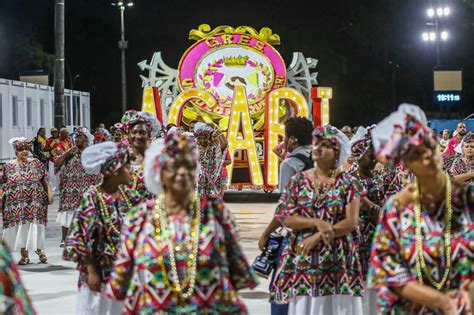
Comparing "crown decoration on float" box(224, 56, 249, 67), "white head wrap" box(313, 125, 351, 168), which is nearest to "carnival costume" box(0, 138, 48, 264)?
"white head wrap" box(313, 125, 351, 168)

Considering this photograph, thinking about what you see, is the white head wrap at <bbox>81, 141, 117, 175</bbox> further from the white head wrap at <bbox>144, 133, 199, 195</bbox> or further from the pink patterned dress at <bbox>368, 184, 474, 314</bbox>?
the pink patterned dress at <bbox>368, 184, 474, 314</bbox>

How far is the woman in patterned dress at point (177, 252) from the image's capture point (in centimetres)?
499

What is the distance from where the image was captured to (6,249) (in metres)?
4.20

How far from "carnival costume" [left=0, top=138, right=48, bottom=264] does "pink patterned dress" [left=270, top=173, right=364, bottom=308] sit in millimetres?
7216

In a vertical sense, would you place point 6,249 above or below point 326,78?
below

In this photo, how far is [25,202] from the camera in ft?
47.3

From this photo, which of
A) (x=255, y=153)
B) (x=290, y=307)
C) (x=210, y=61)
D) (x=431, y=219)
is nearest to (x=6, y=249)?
(x=431, y=219)

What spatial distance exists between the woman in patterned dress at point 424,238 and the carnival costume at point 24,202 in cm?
986

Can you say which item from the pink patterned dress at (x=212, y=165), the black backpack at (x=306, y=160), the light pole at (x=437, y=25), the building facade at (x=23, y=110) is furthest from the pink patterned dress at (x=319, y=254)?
the light pole at (x=437, y=25)

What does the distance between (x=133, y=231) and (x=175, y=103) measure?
19.7 meters

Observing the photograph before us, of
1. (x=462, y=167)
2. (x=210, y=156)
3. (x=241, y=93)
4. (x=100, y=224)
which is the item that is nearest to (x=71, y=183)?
(x=210, y=156)

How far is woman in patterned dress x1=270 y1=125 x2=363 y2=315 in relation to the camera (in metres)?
7.22

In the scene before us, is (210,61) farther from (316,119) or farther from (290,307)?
(290,307)

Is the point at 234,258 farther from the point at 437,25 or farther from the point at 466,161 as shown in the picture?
the point at 437,25
